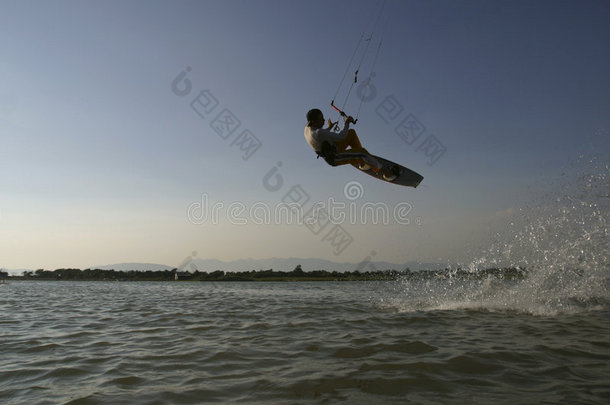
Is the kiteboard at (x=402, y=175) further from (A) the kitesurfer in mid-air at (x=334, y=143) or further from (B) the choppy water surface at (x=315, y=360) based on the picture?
(B) the choppy water surface at (x=315, y=360)

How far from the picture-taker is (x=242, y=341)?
7.90m

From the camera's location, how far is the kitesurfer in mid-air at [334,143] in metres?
9.70

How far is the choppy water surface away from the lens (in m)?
4.60

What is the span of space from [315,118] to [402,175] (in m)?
3.51

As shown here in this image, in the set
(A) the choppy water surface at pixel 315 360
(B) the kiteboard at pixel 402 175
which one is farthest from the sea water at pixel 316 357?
(B) the kiteboard at pixel 402 175

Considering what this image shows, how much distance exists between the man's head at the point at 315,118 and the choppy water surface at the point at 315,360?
17.9ft

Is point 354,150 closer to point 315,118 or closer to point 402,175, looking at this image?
point 315,118

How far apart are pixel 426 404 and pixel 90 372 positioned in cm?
516

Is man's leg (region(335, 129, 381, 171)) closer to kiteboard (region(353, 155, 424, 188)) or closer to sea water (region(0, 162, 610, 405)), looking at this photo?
kiteboard (region(353, 155, 424, 188))

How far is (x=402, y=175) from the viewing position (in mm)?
11438

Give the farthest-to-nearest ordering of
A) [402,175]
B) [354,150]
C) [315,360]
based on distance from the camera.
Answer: [402,175] → [354,150] → [315,360]

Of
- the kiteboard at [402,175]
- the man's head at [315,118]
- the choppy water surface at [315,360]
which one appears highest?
the man's head at [315,118]

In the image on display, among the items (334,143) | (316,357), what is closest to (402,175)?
(334,143)

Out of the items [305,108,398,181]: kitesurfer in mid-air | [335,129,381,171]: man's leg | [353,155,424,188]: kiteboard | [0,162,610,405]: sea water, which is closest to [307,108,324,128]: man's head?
[305,108,398,181]: kitesurfer in mid-air
